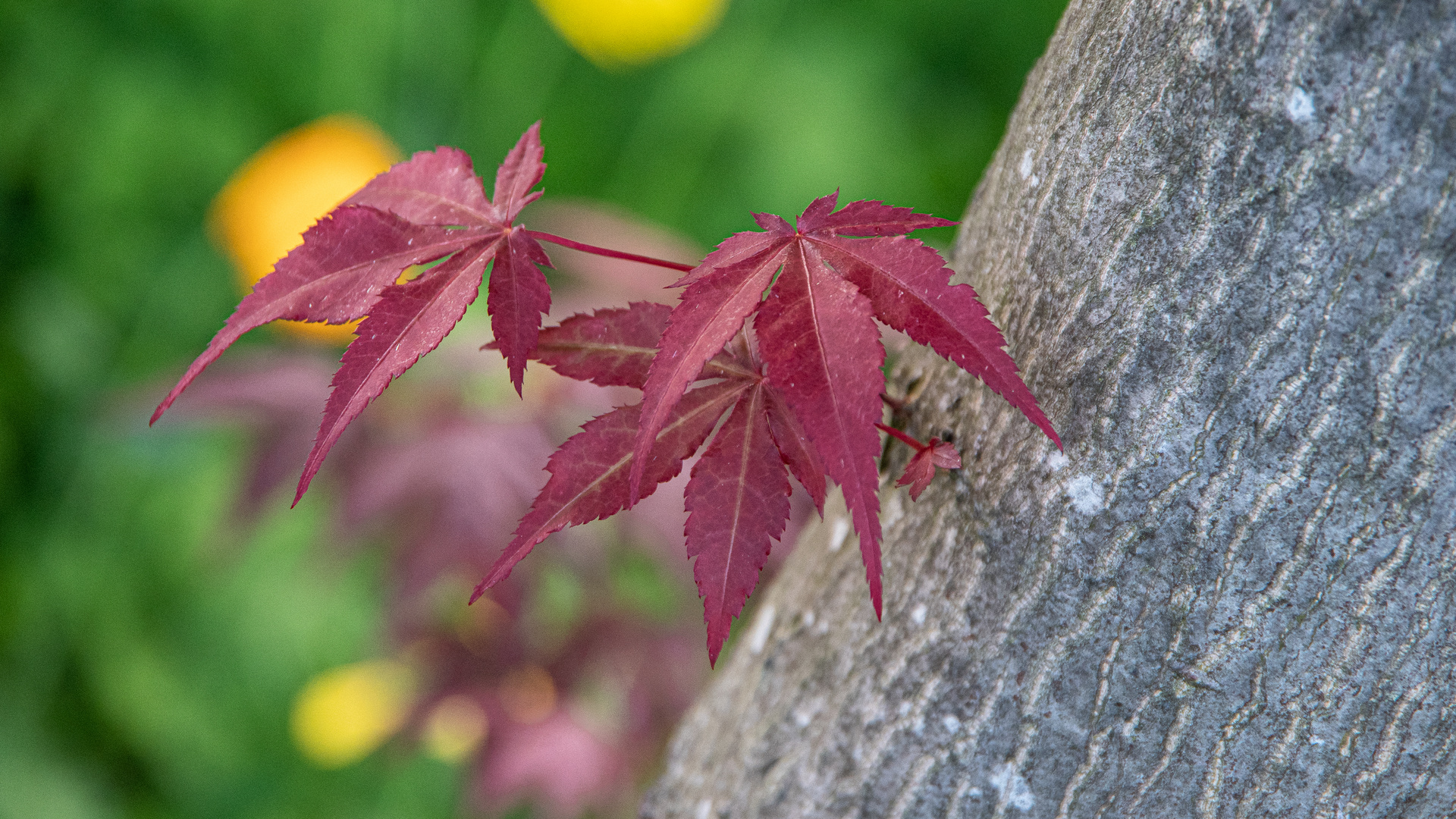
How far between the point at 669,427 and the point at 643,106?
3.92 feet

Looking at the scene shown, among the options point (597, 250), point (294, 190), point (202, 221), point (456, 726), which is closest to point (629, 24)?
point (294, 190)

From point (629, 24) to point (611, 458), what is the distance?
3.23 feet

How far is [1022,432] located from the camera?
0.37m

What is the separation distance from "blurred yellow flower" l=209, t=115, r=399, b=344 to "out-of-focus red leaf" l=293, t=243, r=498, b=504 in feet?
2.52

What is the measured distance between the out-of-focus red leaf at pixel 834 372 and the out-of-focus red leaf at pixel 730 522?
0.04 meters

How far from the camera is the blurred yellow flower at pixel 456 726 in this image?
3.09 feet

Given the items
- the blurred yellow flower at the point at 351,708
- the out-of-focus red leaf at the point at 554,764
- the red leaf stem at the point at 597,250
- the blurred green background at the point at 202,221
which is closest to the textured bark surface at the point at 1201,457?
the red leaf stem at the point at 597,250

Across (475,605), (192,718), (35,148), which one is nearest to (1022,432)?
(475,605)

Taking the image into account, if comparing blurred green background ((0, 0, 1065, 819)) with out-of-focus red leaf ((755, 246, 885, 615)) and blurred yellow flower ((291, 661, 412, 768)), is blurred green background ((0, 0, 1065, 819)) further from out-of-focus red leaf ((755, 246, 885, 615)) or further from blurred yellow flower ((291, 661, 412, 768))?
out-of-focus red leaf ((755, 246, 885, 615))

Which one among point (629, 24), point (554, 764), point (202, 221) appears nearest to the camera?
point (554, 764)

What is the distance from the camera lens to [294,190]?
112 centimetres

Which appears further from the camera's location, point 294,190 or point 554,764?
point 294,190

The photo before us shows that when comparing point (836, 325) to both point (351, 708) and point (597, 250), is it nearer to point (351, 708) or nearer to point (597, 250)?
point (597, 250)

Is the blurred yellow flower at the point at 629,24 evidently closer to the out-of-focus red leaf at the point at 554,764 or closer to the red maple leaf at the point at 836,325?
the out-of-focus red leaf at the point at 554,764
